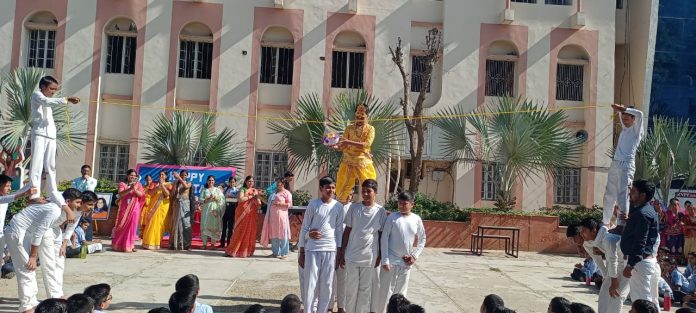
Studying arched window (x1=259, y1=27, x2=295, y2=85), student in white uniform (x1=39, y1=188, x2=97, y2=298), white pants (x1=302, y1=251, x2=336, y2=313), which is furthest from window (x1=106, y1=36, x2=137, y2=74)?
white pants (x1=302, y1=251, x2=336, y2=313)

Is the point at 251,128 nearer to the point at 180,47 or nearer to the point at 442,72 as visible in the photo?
the point at 180,47

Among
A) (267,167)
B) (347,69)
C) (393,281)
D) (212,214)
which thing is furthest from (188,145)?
(393,281)

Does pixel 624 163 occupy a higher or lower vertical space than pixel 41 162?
higher

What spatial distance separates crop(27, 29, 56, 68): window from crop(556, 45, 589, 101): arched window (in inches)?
667

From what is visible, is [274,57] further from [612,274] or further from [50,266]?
[612,274]

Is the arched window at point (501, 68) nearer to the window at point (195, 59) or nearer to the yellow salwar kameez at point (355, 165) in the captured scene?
the window at point (195, 59)

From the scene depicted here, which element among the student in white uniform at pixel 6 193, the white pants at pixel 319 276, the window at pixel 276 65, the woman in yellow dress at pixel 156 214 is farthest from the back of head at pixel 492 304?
the window at pixel 276 65

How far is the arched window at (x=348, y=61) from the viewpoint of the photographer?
20.9m

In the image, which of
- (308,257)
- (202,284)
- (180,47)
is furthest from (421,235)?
(180,47)

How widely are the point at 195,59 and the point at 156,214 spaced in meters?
8.80

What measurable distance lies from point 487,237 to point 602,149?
8.00 meters

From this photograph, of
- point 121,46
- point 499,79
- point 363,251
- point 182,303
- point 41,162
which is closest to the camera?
point 182,303

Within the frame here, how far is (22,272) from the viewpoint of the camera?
6.70 m

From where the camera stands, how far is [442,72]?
20.6 m
